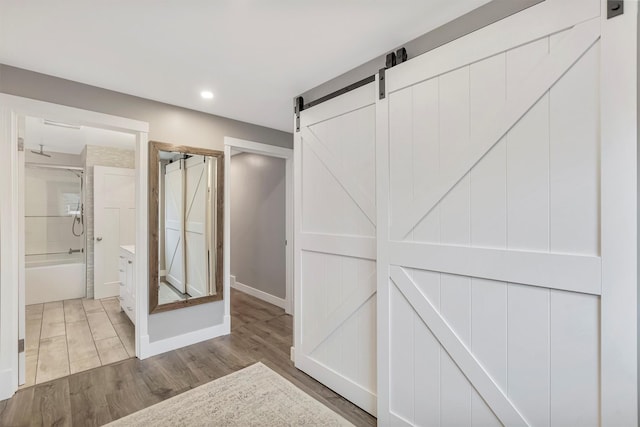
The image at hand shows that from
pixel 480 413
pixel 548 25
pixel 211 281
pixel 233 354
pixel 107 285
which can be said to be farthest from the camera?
pixel 107 285

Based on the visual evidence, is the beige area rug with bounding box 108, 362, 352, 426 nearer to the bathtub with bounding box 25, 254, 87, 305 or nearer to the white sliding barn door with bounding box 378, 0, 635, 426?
the white sliding barn door with bounding box 378, 0, 635, 426

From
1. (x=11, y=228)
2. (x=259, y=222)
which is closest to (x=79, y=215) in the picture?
(x=259, y=222)

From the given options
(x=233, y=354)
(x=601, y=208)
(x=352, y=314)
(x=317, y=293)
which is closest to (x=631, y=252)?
(x=601, y=208)

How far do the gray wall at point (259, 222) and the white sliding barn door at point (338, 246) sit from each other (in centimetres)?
178

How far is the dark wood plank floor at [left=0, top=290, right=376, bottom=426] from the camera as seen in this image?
197 centimetres

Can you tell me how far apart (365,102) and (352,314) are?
152 centimetres

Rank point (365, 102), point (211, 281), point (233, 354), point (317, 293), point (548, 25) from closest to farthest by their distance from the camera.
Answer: point (548, 25)
point (365, 102)
point (317, 293)
point (233, 354)
point (211, 281)

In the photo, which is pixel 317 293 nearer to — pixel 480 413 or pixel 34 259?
pixel 480 413

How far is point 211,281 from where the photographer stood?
10.6 ft

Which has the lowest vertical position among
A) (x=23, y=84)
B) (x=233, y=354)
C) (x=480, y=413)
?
(x=233, y=354)

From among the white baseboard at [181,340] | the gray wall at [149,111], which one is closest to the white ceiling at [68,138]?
the gray wall at [149,111]

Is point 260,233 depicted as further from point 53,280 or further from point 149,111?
point 53,280

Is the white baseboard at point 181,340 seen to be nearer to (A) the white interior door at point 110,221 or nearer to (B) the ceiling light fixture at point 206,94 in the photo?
(B) the ceiling light fixture at point 206,94

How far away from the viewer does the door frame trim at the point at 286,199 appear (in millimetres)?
3301
